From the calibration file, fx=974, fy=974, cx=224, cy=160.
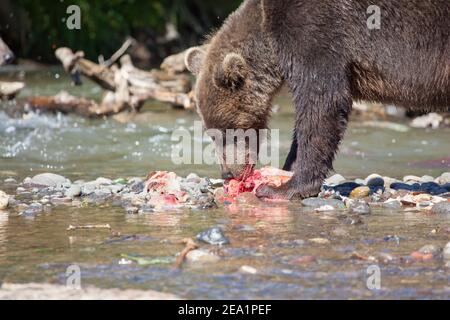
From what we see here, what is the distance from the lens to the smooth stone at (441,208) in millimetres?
6780

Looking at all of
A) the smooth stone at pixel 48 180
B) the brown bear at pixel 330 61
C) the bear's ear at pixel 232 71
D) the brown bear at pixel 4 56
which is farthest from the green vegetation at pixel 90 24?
the brown bear at pixel 330 61

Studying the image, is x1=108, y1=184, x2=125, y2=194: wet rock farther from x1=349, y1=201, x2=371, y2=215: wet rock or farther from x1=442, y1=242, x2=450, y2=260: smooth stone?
x1=442, y1=242, x2=450, y2=260: smooth stone

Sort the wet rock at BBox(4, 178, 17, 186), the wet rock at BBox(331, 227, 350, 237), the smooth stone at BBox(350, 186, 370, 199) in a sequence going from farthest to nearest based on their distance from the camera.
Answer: the wet rock at BBox(4, 178, 17, 186) < the smooth stone at BBox(350, 186, 370, 199) < the wet rock at BBox(331, 227, 350, 237)

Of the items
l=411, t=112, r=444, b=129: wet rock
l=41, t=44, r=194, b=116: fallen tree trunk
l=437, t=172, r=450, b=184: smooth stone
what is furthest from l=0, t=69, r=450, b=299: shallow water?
l=411, t=112, r=444, b=129: wet rock

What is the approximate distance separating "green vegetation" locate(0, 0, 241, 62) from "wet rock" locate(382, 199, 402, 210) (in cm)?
1238

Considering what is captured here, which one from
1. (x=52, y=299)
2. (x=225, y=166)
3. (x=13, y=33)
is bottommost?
(x=52, y=299)

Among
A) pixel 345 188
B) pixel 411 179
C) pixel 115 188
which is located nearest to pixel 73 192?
pixel 115 188

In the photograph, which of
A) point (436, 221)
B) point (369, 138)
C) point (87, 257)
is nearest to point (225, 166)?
point (436, 221)

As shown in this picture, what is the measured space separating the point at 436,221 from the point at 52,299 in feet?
9.59

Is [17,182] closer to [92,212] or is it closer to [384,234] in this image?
[92,212]

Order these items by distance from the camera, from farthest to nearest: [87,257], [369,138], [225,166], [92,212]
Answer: [369,138], [225,166], [92,212], [87,257]

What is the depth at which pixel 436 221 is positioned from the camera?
6.44m

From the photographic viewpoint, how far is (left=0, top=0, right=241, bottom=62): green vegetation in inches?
770

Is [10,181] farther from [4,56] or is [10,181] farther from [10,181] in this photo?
[4,56]
